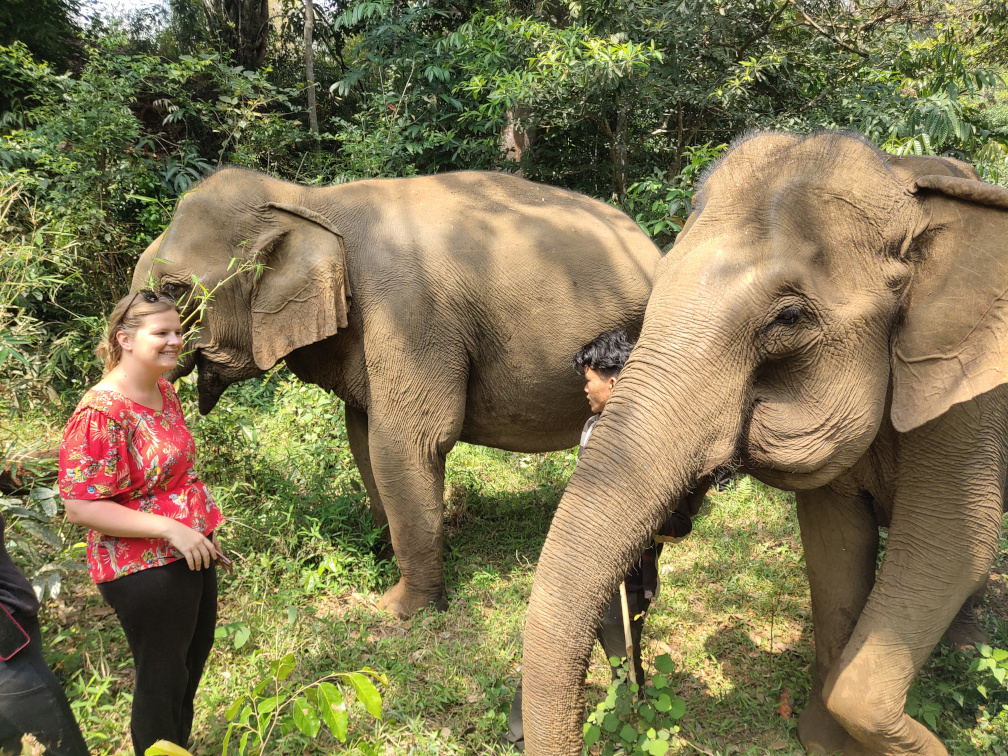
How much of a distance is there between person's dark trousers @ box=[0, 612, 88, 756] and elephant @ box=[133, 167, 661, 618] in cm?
175

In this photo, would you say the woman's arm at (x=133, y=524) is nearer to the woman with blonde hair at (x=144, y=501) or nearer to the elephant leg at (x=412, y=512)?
the woman with blonde hair at (x=144, y=501)

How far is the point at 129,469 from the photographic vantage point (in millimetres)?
2129

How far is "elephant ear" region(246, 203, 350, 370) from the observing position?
138 inches

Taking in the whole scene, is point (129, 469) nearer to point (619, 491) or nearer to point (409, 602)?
point (619, 491)

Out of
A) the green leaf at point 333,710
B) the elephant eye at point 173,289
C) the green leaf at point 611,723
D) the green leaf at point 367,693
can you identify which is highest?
the elephant eye at point 173,289

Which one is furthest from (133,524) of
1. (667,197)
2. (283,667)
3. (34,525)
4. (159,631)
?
(667,197)

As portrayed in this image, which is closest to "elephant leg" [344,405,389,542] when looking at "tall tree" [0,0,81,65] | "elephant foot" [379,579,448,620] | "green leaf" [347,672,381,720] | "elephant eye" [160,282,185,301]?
"elephant foot" [379,579,448,620]

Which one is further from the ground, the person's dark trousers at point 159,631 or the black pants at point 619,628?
the person's dark trousers at point 159,631

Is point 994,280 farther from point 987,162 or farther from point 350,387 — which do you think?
point 987,162

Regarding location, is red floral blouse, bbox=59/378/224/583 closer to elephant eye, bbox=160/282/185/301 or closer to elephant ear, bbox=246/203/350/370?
elephant ear, bbox=246/203/350/370

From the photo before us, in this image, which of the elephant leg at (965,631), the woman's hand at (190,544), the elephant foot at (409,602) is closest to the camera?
the woman's hand at (190,544)

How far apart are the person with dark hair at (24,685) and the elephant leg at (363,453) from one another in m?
2.22

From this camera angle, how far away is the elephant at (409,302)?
3578mm

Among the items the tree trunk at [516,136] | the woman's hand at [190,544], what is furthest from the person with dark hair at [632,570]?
the tree trunk at [516,136]
